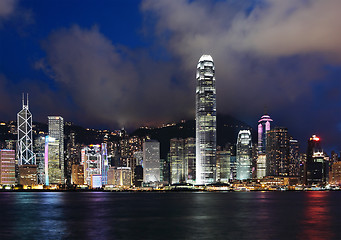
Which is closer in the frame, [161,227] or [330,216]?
[161,227]

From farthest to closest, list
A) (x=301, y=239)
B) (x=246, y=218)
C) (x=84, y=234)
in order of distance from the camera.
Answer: (x=246, y=218) → (x=84, y=234) → (x=301, y=239)

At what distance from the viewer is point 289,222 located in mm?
93438

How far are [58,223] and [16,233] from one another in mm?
14802

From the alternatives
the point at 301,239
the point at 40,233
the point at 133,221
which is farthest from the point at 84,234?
the point at 301,239

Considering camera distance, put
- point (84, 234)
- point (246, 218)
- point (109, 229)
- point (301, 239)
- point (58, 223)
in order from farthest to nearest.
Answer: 1. point (246, 218)
2. point (58, 223)
3. point (109, 229)
4. point (84, 234)
5. point (301, 239)

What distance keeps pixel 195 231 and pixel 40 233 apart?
77.3 ft

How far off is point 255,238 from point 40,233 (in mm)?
32075

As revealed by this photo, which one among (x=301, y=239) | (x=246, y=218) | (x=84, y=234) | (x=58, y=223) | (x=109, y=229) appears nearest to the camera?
(x=301, y=239)

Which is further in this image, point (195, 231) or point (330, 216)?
point (330, 216)

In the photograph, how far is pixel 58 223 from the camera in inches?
3664

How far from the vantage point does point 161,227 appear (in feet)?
279

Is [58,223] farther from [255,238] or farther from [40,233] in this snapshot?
[255,238]

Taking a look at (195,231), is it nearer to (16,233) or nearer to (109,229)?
(109,229)

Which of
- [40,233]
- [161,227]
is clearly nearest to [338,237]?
[161,227]
